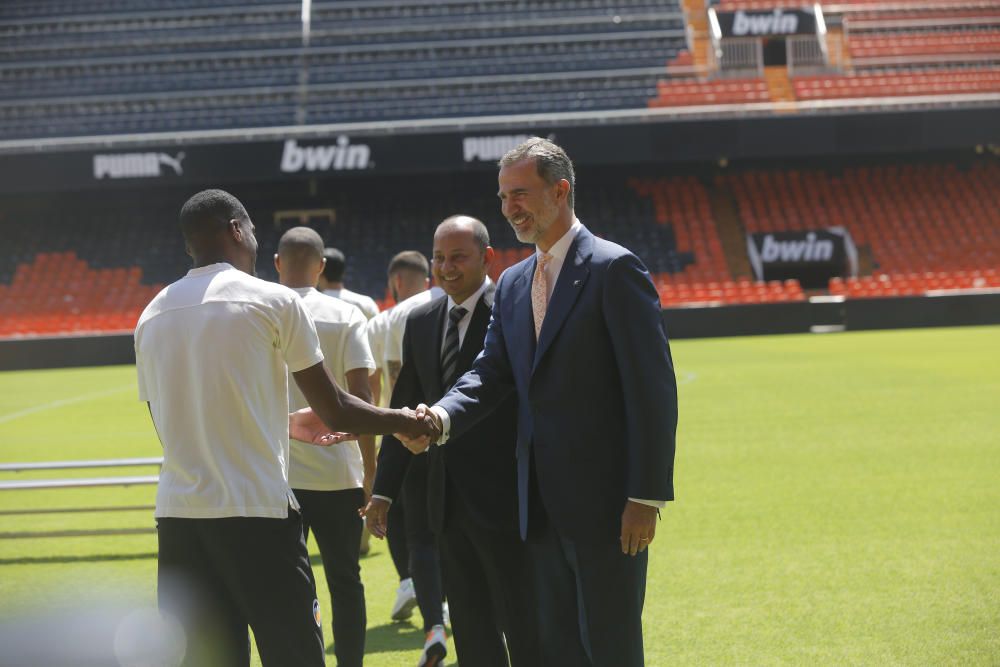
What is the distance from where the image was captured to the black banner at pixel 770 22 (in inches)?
1411

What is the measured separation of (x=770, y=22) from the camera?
118 feet

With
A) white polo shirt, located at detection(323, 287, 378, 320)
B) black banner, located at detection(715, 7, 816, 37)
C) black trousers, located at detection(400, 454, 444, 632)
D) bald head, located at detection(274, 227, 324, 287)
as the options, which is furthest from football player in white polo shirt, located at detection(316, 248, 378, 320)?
black banner, located at detection(715, 7, 816, 37)

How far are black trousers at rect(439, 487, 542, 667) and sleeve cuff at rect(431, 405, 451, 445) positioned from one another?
32cm

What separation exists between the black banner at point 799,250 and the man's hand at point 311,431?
1167 inches

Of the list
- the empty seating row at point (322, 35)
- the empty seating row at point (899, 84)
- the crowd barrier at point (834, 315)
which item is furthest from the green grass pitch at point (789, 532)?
the empty seating row at point (322, 35)

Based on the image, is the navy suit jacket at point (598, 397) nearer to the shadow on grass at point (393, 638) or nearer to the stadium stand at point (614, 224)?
the shadow on grass at point (393, 638)

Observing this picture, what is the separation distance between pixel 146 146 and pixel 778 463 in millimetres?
24848

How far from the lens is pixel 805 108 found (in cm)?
3186

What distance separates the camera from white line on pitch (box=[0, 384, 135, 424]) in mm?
16984

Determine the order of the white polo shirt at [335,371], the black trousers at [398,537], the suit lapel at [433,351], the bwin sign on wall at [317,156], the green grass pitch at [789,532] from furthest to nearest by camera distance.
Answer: the bwin sign on wall at [317,156] → the black trousers at [398,537] → the green grass pitch at [789,532] → the white polo shirt at [335,371] → the suit lapel at [433,351]

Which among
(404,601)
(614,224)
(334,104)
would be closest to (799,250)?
(614,224)

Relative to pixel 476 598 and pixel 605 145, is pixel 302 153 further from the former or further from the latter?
pixel 476 598

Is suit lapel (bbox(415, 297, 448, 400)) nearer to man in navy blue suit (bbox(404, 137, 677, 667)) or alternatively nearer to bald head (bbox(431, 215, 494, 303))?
bald head (bbox(431, 215, 494, 303))

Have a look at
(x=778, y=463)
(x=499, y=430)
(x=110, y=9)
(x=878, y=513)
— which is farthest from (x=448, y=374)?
(x=110, y=9)
